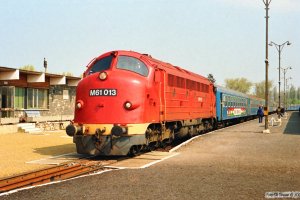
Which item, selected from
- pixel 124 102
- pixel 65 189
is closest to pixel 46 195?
pixel 65 189

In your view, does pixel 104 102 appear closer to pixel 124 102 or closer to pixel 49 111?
pixel 124 102

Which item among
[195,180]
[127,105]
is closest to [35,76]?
[127,105]

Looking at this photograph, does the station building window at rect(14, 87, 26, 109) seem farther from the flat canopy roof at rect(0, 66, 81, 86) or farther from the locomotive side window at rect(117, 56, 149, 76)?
the locomotive side window at rect(117, 56, 149, 76)

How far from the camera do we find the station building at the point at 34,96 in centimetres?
2756

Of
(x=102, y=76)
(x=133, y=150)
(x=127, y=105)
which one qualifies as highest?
(x=102, y=76)

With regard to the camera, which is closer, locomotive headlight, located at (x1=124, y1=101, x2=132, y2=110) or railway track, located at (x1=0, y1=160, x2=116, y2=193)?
railway track, located at (x1=0, y1=160, x2=116, y2=193)

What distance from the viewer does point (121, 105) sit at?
484 inches

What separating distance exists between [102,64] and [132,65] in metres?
1.14

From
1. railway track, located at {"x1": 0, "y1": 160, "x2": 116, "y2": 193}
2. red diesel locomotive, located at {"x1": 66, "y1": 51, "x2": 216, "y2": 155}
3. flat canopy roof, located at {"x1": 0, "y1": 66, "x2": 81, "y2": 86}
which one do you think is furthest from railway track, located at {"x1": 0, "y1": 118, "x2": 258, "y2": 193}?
flat canopy roof, located at {"x1": 0, "y1": 66, "x2": 81, "y2": 86}

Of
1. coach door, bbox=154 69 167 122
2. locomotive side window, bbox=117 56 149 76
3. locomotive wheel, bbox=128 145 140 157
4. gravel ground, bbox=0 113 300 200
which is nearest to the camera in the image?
gravel ground, bbox=0 113 300 200

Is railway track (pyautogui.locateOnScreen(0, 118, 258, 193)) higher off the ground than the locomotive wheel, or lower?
lower

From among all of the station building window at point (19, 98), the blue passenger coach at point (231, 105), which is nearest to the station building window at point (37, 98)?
the station building window at point (19, 98)

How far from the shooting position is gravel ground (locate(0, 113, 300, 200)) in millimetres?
7383

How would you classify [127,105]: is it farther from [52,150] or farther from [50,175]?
[52,150]
